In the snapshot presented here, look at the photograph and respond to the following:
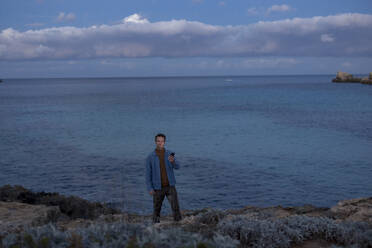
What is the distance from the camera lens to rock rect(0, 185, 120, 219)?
38.6 ft

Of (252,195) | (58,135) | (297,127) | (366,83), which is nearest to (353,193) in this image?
(252,195)

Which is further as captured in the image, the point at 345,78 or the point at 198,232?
the point at 345,78

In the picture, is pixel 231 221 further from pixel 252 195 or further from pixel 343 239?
pixel 252 195

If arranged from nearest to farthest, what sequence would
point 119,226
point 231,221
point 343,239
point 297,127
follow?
point 119,226 < point 343,239 < point 231,221 < point 297,127

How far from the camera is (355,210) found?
9789 millimetres

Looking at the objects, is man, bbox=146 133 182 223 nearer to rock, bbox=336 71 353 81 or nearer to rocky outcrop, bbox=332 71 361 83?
rocky outcrop, bbox=332 71 361 83

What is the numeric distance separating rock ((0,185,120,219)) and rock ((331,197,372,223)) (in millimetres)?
7173

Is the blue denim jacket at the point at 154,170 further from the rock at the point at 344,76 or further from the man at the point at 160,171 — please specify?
the rock at the point at 344,76

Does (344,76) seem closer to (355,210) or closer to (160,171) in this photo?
(355,210)

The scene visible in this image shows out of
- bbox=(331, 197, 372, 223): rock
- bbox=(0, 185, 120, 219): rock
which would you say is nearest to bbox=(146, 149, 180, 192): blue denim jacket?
bbox=(331, 197, 372, 223): rock

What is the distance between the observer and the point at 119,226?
5.75 m

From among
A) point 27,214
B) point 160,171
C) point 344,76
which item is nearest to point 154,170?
point 160,171

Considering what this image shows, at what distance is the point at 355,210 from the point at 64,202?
30.6 feet

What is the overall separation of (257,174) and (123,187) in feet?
22.4
